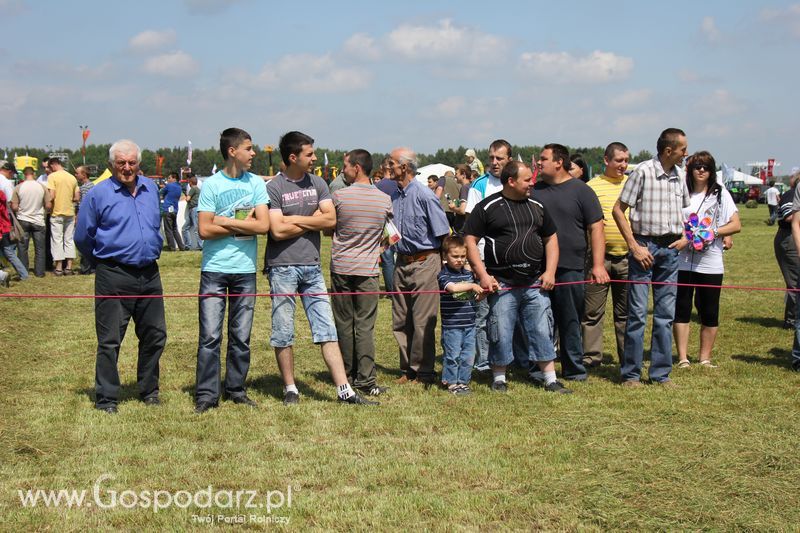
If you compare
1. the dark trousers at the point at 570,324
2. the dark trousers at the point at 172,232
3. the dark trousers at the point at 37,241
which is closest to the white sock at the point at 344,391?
the dark trousers at the point at 570,324

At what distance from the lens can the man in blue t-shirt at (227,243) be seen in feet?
21.6

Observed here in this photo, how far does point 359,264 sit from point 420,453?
218 cm

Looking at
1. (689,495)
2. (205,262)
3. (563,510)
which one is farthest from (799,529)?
(205,262)

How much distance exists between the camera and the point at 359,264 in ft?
23.8

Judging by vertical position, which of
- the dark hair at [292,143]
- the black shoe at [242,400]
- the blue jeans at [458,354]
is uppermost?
the dark hair at [292,143]

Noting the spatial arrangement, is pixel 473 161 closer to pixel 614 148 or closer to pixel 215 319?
pixel 614 148

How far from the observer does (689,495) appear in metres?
4.64

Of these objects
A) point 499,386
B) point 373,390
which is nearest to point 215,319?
point 373,390

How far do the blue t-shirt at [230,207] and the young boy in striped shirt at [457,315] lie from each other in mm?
1703

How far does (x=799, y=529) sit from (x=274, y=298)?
415 cm

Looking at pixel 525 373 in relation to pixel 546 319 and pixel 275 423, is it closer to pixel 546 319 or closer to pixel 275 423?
pixel 546 319

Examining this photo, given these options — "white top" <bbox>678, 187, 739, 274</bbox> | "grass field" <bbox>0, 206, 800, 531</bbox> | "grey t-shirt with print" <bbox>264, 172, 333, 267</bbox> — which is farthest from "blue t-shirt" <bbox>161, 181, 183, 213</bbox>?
"white top" <bbox>678, 187, 739, 274</bbox>

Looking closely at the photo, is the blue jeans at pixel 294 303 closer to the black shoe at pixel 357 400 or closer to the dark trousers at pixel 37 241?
the black shoe at pixel 357 400

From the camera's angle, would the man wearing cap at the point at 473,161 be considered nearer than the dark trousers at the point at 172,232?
Yes
